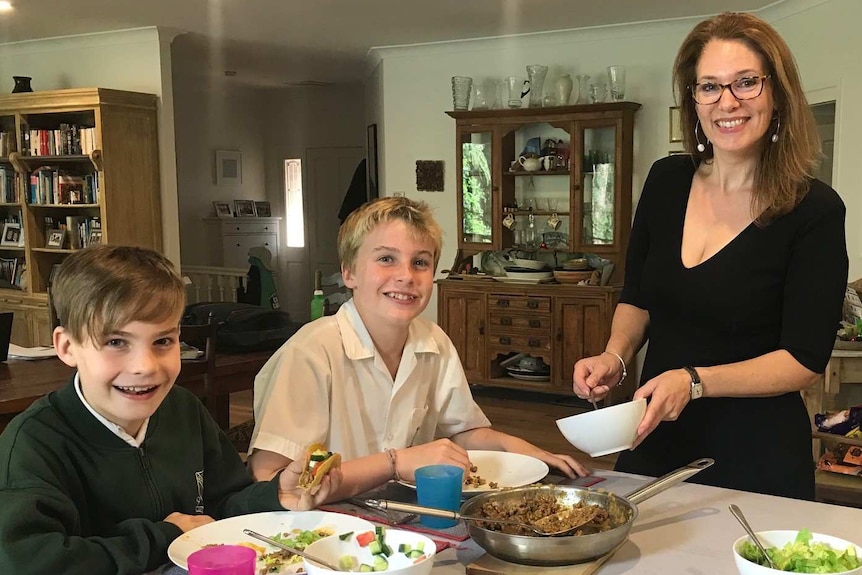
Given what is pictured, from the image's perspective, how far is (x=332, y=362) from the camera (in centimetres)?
168

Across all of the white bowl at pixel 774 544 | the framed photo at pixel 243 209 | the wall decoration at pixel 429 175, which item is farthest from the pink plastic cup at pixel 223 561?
the framed photo at pixel 243 209

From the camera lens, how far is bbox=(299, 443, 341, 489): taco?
1323 mm

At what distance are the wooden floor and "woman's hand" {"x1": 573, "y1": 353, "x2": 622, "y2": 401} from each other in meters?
2.63

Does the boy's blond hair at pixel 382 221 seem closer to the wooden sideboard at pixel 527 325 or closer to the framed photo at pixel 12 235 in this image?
the wooden sideboard at pixel 527 325

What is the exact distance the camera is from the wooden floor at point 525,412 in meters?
4.58

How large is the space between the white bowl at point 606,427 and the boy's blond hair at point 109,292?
0.66 m

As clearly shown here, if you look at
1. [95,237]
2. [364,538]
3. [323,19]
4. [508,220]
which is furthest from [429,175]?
[364,538]

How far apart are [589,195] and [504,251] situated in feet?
2.42

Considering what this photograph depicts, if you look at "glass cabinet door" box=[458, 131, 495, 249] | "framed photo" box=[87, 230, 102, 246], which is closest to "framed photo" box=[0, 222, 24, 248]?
"framed photo" box=[87, 230, 102, 246]

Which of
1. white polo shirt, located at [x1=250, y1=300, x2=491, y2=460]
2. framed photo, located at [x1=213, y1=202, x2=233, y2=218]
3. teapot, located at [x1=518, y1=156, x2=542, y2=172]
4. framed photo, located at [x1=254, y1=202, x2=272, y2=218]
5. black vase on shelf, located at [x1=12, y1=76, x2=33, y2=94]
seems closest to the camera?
white polo shirt, located at [x1=250, y1=300, x2=491, y2=460]

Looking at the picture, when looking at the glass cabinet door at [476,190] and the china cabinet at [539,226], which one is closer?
the china cabinet at [539,226]

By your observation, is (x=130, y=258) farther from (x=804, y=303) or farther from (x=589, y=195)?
(x=589, y=195)

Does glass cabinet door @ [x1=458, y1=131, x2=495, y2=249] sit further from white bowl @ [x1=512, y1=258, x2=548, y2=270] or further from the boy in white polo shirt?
the boy in white polo shirt

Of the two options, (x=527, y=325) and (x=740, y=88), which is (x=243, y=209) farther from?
(x=740, y=88)
